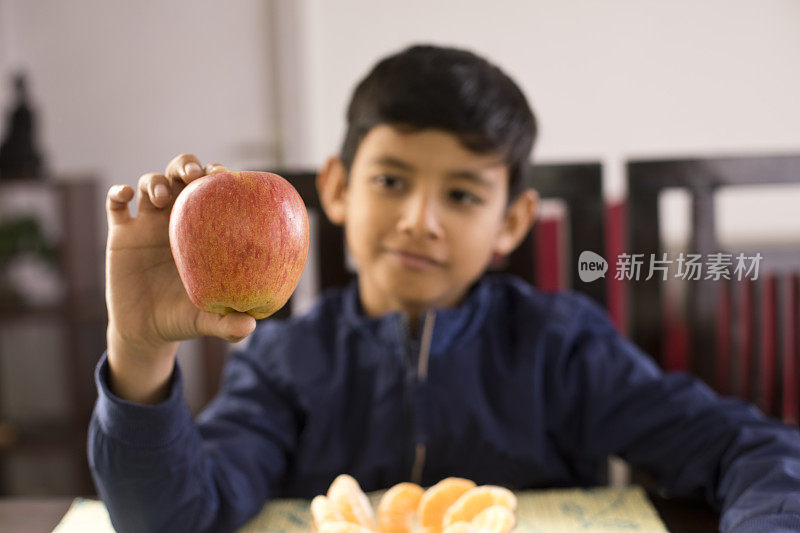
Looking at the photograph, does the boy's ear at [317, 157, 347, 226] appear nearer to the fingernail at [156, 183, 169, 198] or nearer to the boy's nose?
the boy's nose

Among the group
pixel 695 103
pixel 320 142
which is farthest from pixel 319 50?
pixel 695 103

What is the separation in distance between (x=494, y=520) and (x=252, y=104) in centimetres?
164

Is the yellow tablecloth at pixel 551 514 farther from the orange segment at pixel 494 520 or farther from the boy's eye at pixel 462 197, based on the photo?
the boy's eye at pixel 462 197

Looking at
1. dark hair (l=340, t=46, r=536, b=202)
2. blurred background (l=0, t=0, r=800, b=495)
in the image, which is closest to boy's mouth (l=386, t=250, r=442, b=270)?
dark hair (l=340, t=46, r=536, b=202)

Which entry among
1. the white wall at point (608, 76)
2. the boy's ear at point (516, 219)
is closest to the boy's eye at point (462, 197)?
the boy's ear at point (516, 219)

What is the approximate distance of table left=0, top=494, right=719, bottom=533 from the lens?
1.58 ft

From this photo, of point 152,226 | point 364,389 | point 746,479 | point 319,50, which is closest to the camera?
point 152,226

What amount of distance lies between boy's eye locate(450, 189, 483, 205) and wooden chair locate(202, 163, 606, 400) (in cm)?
20

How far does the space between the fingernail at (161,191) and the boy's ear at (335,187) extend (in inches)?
15.1

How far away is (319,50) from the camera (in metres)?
1.67

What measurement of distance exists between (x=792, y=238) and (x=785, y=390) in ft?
2.56

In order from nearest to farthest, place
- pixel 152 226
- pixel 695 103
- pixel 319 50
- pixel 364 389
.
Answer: pixel 152 226, pixel 364 389, pixel 695 103, pixel 319 50

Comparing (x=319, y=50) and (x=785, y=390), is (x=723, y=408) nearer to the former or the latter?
(x=785, y=390)

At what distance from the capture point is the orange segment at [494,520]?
37cm
